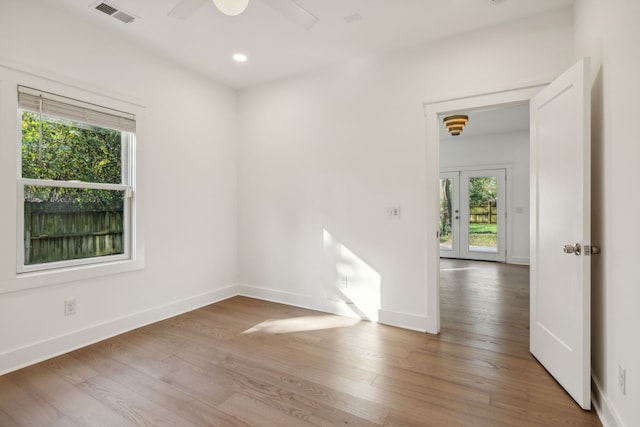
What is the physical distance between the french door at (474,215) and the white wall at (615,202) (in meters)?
5.45

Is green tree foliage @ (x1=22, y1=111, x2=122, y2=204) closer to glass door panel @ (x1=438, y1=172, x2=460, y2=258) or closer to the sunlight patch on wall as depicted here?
the sunlight patch on wall

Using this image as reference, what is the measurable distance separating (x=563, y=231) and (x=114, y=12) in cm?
377

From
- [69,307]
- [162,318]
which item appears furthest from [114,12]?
[162,318]

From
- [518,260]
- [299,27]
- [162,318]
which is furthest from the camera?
[518,260]

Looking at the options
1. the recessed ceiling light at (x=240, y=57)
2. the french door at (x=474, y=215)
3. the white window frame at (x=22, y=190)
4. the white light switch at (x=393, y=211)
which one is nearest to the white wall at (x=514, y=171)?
the french door at (x=474, y=215)

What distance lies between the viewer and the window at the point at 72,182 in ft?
8.09

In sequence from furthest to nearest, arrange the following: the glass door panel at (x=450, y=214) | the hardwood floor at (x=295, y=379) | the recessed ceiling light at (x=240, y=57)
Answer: the glass door panel at (x=450, y=214) → the recessed ceiling light at (x=240, y=57) → the hardwood floor at (x=295, y=379)

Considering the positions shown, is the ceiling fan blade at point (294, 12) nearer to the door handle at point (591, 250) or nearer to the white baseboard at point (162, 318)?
the door handle at point (591, 250)

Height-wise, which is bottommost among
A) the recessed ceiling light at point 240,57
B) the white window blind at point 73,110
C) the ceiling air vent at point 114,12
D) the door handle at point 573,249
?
the door handle at point 573,249

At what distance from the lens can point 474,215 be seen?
7.38 meters

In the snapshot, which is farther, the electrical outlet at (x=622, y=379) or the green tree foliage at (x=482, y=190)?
the green tree foliage at (x=482, y=190)

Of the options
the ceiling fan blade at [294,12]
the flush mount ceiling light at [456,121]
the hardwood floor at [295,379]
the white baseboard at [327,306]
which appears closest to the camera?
the hardwood floor at [295,379]

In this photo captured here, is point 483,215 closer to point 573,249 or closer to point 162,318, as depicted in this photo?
point 573,249

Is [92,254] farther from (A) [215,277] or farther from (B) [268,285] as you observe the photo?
(B) [268,285]
